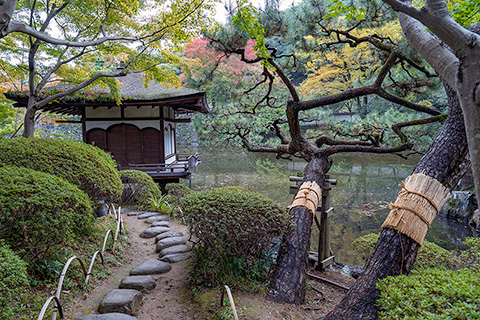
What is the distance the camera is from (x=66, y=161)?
426 centimetres

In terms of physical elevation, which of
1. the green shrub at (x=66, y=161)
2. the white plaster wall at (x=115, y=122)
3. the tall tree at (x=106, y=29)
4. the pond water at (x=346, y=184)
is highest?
the tall tree at (x=106, y=29)

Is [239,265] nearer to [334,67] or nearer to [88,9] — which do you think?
[88,9]

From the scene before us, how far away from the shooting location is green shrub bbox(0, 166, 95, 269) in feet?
8.84

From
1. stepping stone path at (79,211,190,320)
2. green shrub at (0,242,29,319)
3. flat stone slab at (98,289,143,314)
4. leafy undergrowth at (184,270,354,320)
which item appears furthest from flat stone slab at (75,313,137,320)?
leafy undergrowth at (184,270,354,320)

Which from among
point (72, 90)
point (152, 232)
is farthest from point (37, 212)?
point (72, 90)

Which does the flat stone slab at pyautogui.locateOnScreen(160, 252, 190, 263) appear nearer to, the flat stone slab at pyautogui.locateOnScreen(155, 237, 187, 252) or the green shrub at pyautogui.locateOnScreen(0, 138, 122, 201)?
the flat stone slab at pyautogui.locateOnScreen(155, 237, 187, 252)

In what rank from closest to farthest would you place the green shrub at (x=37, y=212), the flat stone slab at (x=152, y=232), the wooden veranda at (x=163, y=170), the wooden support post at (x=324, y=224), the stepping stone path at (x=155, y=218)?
1. the green shrub at (x=37, y=212)
2. the wooden support post at (x=324, y=224)
3. the flat stone slab at (x=152, y=232)
4. the stepping stone path at (x=155, y=218)
5. the wooden veranda at (x=163, y=170)

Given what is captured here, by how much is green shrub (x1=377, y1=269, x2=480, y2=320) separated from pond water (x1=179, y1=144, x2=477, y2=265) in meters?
2.59

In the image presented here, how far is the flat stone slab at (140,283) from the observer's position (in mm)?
3293

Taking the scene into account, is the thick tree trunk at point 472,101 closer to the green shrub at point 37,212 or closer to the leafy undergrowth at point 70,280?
the leafy undergrowth at point 70,280

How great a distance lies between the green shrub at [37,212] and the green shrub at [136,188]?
16.5 ft

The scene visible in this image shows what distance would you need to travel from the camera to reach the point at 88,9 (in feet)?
20.8

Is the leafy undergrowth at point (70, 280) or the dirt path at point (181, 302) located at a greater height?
the leafy undergrowth at point (70, 280)

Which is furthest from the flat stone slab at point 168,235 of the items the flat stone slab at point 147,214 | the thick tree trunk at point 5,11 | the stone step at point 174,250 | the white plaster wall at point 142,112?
the white plaster wall at point 142,112
